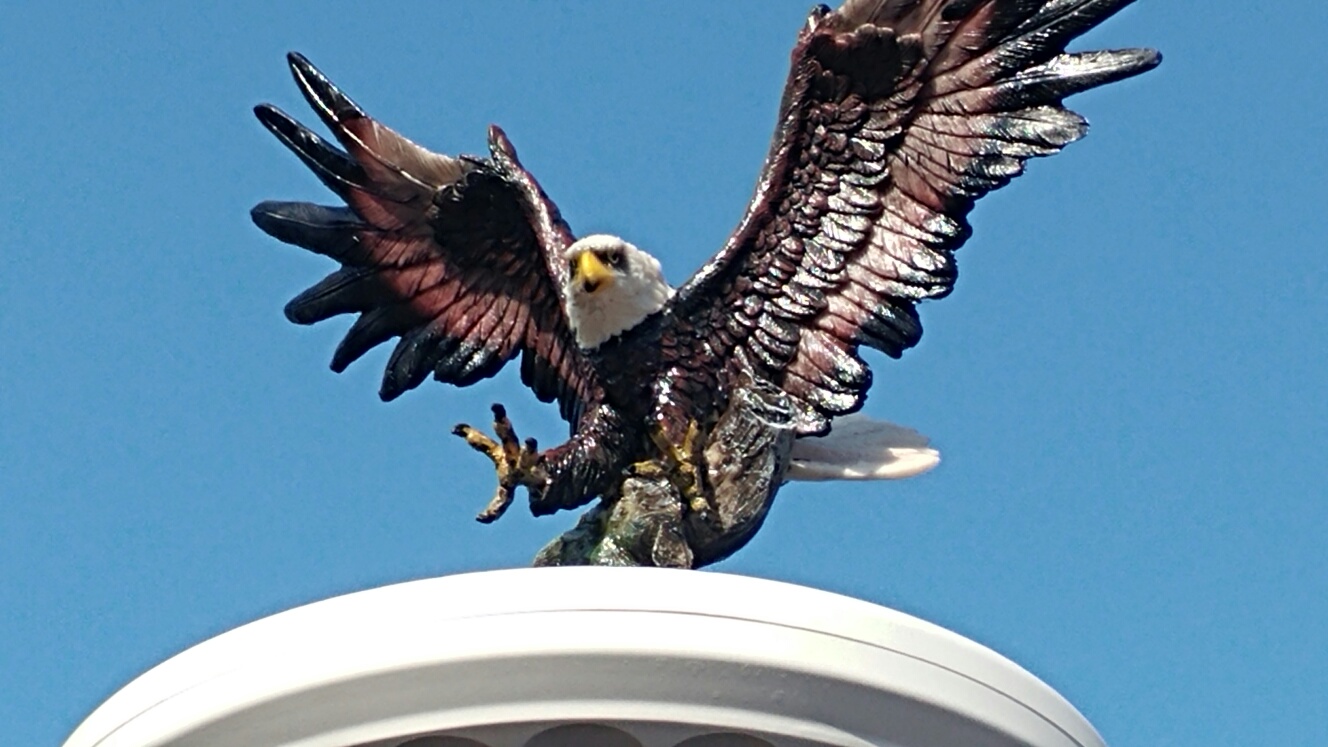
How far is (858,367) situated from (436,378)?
7.02ft

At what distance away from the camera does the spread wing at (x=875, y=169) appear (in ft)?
34.7

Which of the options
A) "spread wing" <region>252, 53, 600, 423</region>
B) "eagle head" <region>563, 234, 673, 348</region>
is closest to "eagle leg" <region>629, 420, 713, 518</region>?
"eagle head" <region>563, 234, 673, 348</region>

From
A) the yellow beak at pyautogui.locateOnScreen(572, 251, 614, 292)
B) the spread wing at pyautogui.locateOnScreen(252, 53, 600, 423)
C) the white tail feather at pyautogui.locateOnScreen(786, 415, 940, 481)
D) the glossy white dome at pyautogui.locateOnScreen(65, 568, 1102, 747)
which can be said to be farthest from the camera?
the spread wing at pyautogui.locateOnScreen(252, 53, 600, 423)

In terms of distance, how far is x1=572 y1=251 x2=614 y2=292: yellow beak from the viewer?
420 inches

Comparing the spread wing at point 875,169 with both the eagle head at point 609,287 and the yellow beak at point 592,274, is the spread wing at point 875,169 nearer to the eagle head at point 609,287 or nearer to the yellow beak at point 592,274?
the eagle head at point 609,287

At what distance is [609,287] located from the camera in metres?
10.7

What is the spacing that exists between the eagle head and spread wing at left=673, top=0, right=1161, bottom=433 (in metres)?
0.17

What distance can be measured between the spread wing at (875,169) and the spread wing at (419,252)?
1021 millimetres

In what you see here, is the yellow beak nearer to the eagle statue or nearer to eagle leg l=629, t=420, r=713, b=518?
the eagle statue

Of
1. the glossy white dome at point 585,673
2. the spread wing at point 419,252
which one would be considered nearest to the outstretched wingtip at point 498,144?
the spread wing at point 419,252

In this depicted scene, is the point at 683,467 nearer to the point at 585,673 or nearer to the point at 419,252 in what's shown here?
the point at 419,252

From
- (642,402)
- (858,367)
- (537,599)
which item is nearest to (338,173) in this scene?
(642,402)

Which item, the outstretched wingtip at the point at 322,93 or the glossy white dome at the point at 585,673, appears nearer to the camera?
the glossy white dome at the point at 585,673

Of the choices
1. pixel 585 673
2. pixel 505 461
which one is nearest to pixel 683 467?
pixel 505 461
